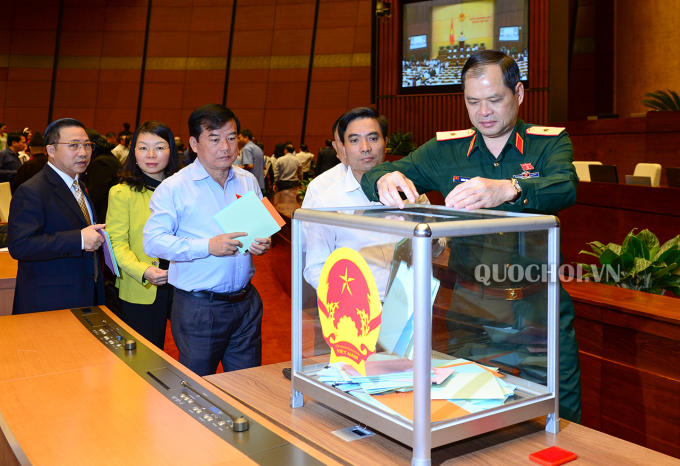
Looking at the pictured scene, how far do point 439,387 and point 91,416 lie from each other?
78cm

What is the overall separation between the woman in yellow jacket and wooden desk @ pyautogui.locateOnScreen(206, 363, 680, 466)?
1.61m

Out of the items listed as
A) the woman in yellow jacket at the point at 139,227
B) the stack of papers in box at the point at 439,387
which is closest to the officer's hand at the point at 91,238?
the woman in yellow jacket at the point at 139,227

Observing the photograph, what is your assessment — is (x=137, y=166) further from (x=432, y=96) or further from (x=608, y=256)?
(x=432, y=96)

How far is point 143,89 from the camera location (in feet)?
44.7

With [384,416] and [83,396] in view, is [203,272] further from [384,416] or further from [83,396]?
[384,416]

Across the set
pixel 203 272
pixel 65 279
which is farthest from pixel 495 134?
pixel 65 279

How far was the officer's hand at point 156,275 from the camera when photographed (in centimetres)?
255

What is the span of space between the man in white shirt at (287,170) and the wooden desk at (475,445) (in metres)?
9.18

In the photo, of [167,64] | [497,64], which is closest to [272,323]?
[497,64]

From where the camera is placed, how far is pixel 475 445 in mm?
1146

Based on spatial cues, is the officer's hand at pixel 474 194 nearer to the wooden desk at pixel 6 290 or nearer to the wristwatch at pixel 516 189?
the wristwatch at pixel 516 189

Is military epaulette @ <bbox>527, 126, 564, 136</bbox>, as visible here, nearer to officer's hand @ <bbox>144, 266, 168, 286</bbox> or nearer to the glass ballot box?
the glass ballot box

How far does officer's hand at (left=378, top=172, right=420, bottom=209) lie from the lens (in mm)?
1374

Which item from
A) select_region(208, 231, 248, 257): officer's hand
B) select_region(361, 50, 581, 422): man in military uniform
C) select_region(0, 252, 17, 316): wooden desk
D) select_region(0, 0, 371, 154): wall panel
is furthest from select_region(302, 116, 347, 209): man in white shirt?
select_region(0, 0, 371, 154): wall panel
